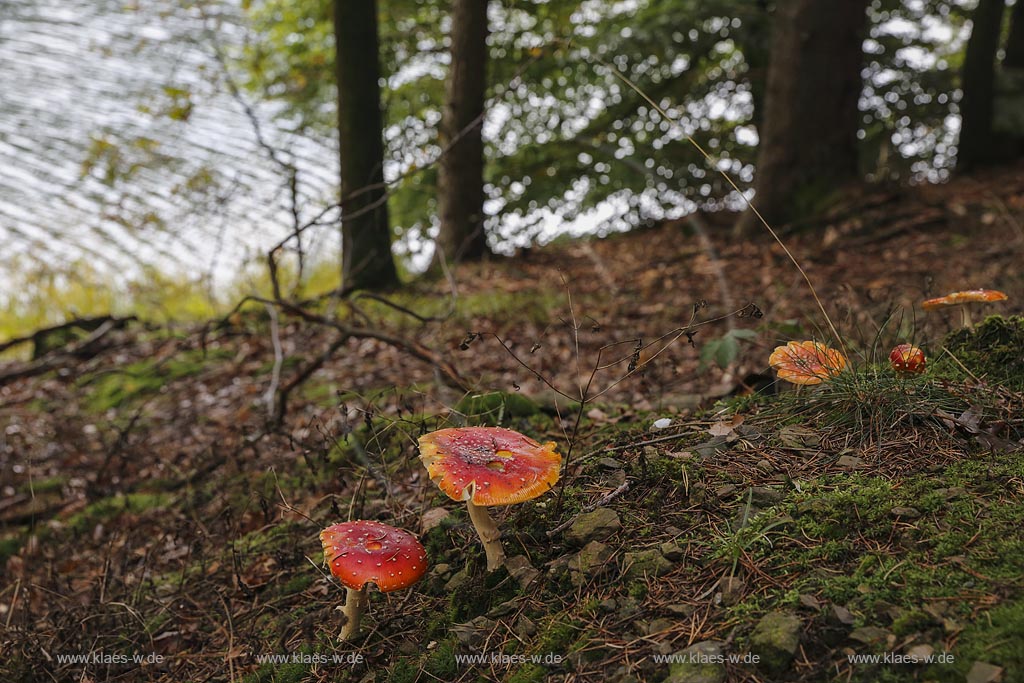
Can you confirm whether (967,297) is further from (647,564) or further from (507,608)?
(507,608)

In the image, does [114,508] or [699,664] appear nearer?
[699,664]

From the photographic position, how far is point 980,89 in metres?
8.30

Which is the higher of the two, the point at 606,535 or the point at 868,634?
the point at 868,634

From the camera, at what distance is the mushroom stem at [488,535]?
2215mm

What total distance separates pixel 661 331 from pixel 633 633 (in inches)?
155

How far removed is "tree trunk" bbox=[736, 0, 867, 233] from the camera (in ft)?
23.2

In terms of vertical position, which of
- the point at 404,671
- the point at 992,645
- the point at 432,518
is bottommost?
the point at 404,671

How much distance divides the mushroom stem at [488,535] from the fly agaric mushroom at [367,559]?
0.19m

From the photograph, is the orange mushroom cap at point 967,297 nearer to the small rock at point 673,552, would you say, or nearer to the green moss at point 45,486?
the small rock at point 673,552

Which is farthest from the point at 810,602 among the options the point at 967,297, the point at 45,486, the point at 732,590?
the point at 45,486

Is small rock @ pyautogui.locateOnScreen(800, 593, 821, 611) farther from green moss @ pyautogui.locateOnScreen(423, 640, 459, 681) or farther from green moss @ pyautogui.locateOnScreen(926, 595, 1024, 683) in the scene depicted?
green moss @ pyautogui.locateOnScreen(423, 640, 459, 681)

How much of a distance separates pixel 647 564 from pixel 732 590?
0.85ft

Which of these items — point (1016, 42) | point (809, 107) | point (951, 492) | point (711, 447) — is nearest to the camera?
point (951, 492)

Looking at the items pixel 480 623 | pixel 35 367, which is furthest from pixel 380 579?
pixel 35 367
